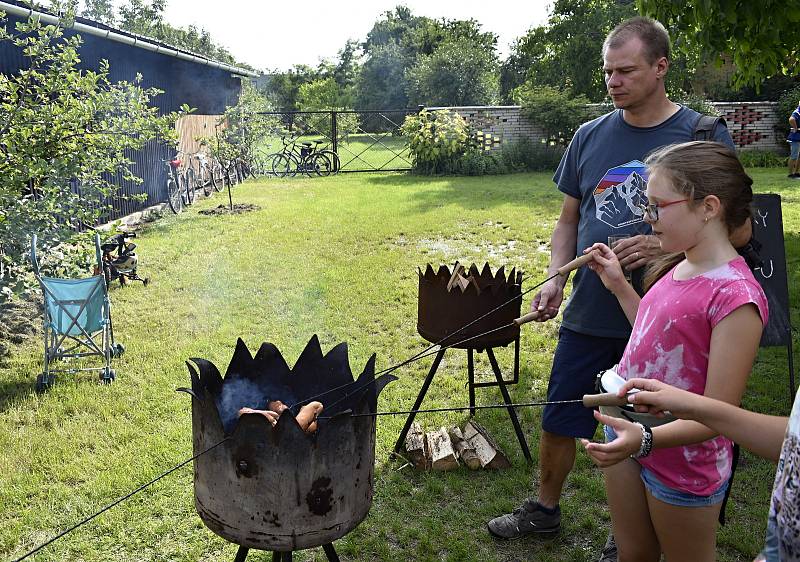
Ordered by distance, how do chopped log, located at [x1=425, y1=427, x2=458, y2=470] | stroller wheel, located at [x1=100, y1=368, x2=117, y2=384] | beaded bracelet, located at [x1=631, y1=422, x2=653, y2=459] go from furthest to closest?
stroller wheel, located at [x1=100, y1=368, x2=117, y2=384] → chopped log, located at [x1=425, y1=427, x2=458, y2=470] → beaded bracelet, located at [x1=631, y1=422, x2=653, y2=459]

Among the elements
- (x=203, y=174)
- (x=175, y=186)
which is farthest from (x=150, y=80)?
(x=203, y=174)

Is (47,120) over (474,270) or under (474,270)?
over

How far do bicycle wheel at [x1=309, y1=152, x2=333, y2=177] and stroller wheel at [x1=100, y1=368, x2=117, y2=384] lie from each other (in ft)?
40.8

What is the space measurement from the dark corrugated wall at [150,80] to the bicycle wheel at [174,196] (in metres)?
0.36

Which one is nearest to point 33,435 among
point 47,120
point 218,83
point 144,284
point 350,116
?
point 47,120

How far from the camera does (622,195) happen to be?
2.64m

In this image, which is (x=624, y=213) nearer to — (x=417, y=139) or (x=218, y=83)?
(x=417, y=139)

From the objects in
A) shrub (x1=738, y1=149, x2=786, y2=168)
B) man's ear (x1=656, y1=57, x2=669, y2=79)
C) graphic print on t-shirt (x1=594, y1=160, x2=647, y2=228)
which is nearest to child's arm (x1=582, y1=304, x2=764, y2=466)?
graphic print on t-shirt (x1=594, y1=160, x2=647, y2=228)

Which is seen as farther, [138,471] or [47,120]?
[47,120]

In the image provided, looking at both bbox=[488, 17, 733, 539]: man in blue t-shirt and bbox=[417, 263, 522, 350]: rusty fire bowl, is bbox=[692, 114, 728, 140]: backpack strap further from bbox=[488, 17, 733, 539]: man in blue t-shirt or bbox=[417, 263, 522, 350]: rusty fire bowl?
bbox=[417, 263, 522, 350]: rusty fire bowl

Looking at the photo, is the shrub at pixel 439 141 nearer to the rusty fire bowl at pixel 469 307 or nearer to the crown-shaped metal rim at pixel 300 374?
the rusty fire bowl at pixel 469 307

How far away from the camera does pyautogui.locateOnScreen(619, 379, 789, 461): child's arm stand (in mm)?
1412

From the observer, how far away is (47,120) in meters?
5.38

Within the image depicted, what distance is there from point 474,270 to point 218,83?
14651mm
